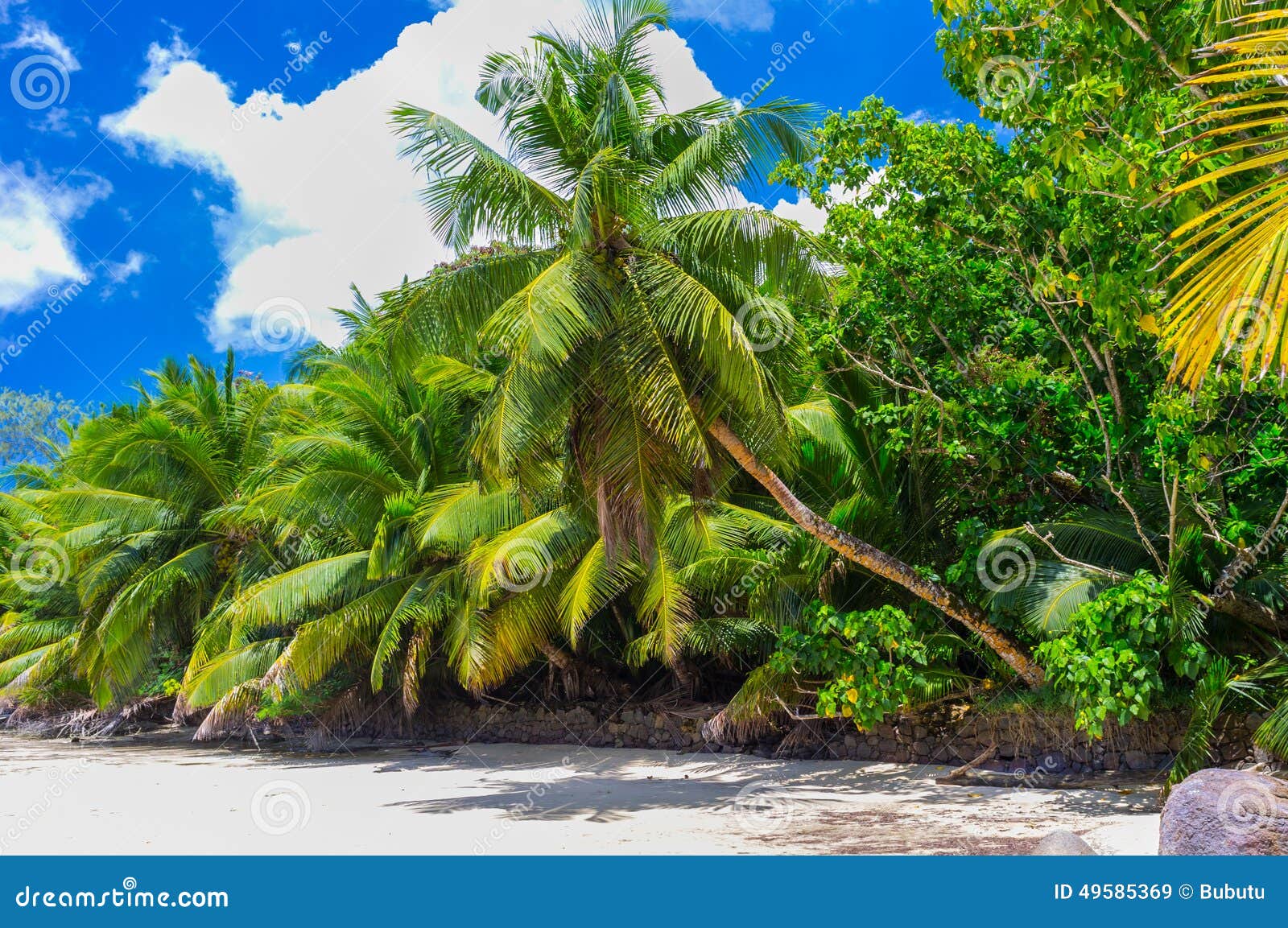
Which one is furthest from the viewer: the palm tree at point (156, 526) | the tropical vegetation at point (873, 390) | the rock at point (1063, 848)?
the palm tree at point (156, 526)

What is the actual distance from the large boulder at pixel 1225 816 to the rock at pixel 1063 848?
56 cm

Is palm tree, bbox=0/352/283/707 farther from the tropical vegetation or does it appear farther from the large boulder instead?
the large boulder

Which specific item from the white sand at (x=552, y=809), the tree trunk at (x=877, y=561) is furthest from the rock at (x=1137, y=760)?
the tree trunk at (x=877, y=561)

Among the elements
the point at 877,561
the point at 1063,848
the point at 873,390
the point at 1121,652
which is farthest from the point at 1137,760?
the point at 1063,848

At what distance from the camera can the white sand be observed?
8.45 meters

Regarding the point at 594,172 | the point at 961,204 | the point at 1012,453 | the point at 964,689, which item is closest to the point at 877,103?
the point at 961,204

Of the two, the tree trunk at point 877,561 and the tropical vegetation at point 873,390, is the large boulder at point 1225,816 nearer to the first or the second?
the tropical vegetation at point 873,390

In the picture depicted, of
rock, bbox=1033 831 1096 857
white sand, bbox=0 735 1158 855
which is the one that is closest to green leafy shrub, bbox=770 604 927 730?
white sand, bbox=0 735 1158 855

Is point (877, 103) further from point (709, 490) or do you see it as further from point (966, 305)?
point (709, 490)

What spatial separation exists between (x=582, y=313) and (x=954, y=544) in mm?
5749

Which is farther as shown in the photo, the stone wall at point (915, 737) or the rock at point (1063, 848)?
the stone wall at point (915, 737)

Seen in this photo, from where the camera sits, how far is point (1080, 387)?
10.6 metres

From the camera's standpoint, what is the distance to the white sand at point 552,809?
27.7ft

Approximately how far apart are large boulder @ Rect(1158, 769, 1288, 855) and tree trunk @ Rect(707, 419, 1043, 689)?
4.24m
